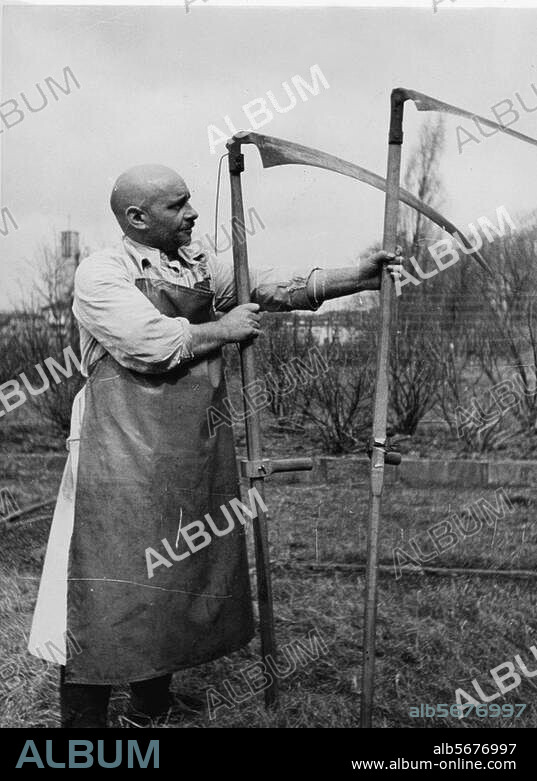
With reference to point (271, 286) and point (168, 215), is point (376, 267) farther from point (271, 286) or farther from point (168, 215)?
point (168, 215)

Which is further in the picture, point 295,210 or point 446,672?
point 295,210

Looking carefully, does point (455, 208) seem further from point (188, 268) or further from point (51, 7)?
point (51, 7)

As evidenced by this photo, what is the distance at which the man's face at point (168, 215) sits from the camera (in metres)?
2.83

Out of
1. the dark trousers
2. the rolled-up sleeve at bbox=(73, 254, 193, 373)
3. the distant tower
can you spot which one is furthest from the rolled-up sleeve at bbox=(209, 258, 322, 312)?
the dark trousers

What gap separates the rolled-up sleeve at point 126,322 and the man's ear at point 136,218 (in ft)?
0.51

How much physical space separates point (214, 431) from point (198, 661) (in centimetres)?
80

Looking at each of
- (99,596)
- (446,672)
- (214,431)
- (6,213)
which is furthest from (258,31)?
(446,672)

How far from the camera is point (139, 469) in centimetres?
282

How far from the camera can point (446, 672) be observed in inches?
132

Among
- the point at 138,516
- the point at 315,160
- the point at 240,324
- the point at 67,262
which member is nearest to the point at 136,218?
the point at 240,324

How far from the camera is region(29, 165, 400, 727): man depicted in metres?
2.78

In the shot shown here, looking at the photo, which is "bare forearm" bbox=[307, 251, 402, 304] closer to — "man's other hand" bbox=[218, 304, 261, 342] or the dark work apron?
"man's other hand" bbox=[218, 304, 261, 342]

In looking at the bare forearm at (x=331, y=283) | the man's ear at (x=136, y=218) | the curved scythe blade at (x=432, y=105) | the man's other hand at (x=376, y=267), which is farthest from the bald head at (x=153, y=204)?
the curved scythe blade at (x=432, y=105)

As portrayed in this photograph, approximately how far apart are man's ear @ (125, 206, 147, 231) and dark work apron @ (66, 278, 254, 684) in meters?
0.21
